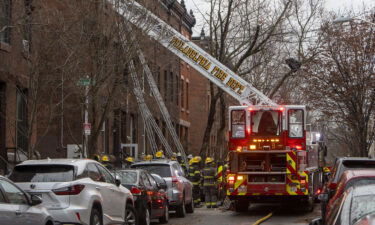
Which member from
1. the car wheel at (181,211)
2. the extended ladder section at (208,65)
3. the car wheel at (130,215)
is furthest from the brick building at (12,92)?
the car wheel at (130,215)

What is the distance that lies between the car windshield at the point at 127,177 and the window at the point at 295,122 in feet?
20.7

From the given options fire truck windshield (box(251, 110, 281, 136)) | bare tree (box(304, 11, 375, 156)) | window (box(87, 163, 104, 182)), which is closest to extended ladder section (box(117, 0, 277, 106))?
fire truck windshield (box(251, 110, 281, 136))

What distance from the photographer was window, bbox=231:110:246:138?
21672 millimetres

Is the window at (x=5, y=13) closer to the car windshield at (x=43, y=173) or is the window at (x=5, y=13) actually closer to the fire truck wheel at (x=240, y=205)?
the car windshield at (x=43, y=173)

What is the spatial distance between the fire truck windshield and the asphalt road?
2.48m

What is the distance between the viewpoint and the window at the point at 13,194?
9867 mm

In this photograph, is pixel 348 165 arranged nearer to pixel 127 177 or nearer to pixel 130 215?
pixel 130 215

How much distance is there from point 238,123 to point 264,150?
128 cm

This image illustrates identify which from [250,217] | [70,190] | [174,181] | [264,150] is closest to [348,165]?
[264,150]

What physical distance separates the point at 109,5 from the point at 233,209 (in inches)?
313

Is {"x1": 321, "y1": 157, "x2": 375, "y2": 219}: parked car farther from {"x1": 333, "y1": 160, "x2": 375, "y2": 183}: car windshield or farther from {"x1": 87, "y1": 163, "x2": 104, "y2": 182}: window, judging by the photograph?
{"x1": 87, "y1": 163, "x2": 104, "y2": 182}: window

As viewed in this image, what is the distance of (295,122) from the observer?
71.2 ft

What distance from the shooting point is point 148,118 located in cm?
3161

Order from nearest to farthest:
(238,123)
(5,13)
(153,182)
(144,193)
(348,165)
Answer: (348,165), (144,193), (5,13), (153,182), (238,123)
